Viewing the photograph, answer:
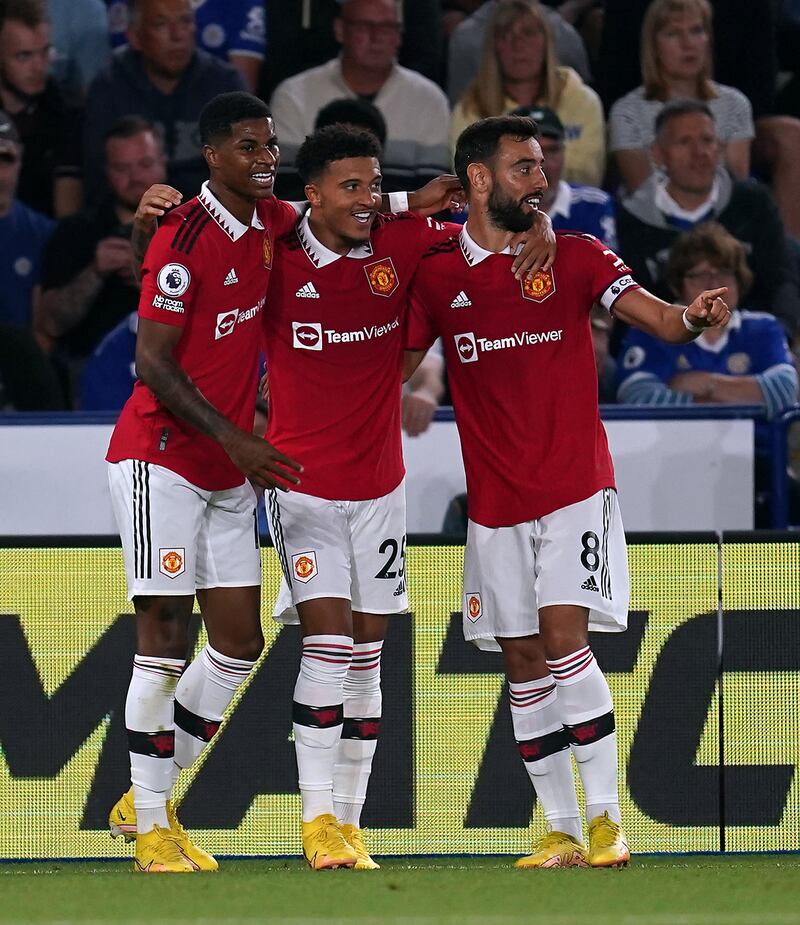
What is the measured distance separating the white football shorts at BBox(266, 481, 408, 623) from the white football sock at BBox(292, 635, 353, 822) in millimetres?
173

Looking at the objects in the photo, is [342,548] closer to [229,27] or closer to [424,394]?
[424,394]

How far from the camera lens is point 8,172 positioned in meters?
8.11

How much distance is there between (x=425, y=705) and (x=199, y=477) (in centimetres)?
123

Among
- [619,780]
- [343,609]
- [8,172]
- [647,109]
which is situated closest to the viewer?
[343,609]

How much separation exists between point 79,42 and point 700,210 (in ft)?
11.5

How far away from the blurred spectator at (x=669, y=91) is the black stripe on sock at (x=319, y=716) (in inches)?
182

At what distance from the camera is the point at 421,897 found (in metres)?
3.98

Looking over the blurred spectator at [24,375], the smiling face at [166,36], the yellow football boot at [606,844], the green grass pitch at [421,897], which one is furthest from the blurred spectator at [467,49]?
the green grass pitch at [421,897]

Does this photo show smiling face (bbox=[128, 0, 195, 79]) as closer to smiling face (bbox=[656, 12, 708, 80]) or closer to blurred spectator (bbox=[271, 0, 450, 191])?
blurred spectator (bbox=[271, 0, 450, 191])

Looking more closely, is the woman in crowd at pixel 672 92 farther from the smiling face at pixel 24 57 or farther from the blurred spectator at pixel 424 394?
the smiling face at pixel 24 57

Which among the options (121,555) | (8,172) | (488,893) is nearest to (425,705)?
(121,555)

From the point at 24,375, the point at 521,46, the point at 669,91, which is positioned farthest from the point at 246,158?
the point at 669,91

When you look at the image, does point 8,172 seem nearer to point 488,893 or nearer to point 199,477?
point 199,477

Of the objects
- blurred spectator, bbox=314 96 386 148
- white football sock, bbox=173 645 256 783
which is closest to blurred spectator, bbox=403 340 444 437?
blurred spectator, bbox=314 96 386 148
